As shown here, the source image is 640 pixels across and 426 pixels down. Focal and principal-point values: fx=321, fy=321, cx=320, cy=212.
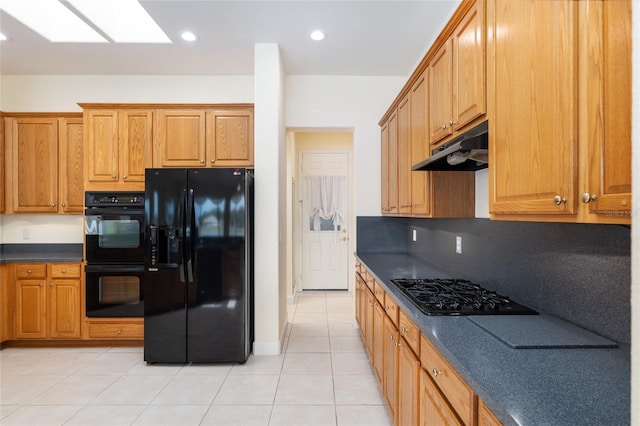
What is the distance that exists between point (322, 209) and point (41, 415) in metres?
4.01

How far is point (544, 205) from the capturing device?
101cm

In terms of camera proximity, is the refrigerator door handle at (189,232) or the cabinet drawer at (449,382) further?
the refrigerator door handle at (189,232)

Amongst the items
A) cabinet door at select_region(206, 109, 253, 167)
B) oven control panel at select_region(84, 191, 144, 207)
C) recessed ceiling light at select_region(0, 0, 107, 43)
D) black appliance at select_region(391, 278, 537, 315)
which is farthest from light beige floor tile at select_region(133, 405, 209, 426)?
recessed ceiling light at select_region(0, 0, 107, 43)

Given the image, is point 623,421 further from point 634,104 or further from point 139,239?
point 139,239

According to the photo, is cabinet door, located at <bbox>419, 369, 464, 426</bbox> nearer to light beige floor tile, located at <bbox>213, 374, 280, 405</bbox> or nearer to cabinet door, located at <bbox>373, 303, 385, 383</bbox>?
cabinet door, located at <bbox>373, 303, 385, 383</bbox>

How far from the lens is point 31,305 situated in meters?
3.27

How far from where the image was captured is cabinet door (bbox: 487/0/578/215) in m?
0.91

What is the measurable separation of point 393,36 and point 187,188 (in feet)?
7.54

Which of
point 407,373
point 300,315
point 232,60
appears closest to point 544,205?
point 407,373

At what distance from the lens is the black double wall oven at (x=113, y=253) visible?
3.19m

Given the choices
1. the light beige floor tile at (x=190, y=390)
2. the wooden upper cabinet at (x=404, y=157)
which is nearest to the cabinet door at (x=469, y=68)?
the wooden upper cabinet at (x=404, y=157)

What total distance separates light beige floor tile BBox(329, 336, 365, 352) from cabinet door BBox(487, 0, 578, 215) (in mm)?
2337

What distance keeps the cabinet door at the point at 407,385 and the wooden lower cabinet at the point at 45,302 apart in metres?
3.25

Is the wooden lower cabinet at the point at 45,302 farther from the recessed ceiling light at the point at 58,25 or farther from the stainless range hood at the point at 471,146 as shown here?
the stainless range hood at the point at 471,146
